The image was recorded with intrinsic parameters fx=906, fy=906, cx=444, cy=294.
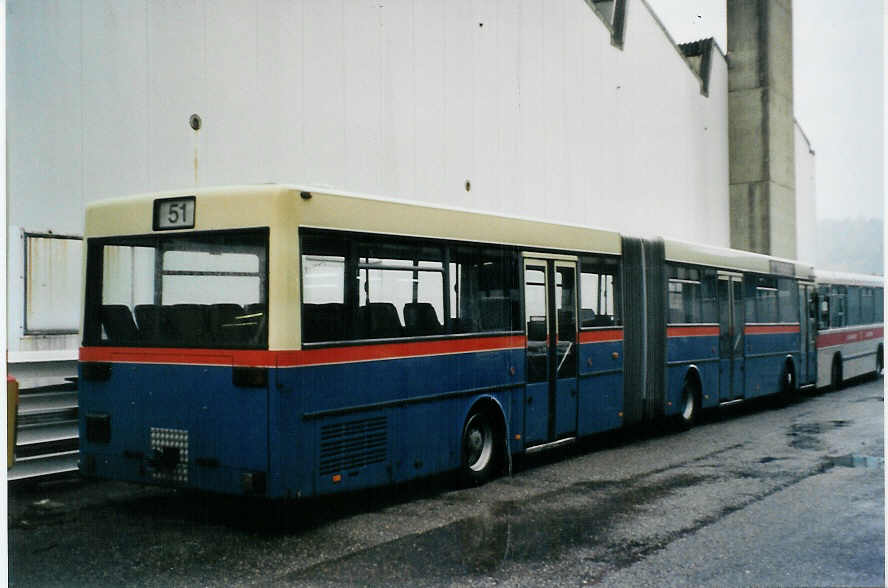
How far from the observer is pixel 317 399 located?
7.09m

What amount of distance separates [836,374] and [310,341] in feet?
50.8

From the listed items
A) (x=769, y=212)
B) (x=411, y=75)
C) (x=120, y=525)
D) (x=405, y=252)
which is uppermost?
(x=411, y=75)

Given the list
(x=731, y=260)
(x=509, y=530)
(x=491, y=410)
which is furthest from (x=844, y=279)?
(x=509, y=530)

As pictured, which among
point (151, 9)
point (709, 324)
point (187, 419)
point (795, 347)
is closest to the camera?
point (187, 419)

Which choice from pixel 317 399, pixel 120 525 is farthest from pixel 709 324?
pixel 120 525

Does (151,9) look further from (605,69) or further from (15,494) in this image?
(605,69)

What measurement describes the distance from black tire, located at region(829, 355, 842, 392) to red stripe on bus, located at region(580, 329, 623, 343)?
950cm

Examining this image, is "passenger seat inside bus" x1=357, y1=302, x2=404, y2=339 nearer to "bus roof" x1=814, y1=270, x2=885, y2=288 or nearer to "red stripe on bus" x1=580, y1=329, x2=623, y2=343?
"red stripe on bus" x1=580, y1=329, x2=623, y2=343

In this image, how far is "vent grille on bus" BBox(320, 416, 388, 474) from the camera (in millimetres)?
7176

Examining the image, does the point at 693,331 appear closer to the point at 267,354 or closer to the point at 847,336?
the point at 847,336

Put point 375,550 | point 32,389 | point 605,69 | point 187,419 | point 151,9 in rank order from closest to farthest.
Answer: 1. point 375,550
2. point 187,419
3. point 32,389
4. point 151,9
5. point 605,69

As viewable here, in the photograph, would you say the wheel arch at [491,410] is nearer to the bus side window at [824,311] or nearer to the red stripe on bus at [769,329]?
the red stripe on bus at [769,329]

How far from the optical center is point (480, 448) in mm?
9297

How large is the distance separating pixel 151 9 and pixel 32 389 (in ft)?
→ 14.4
